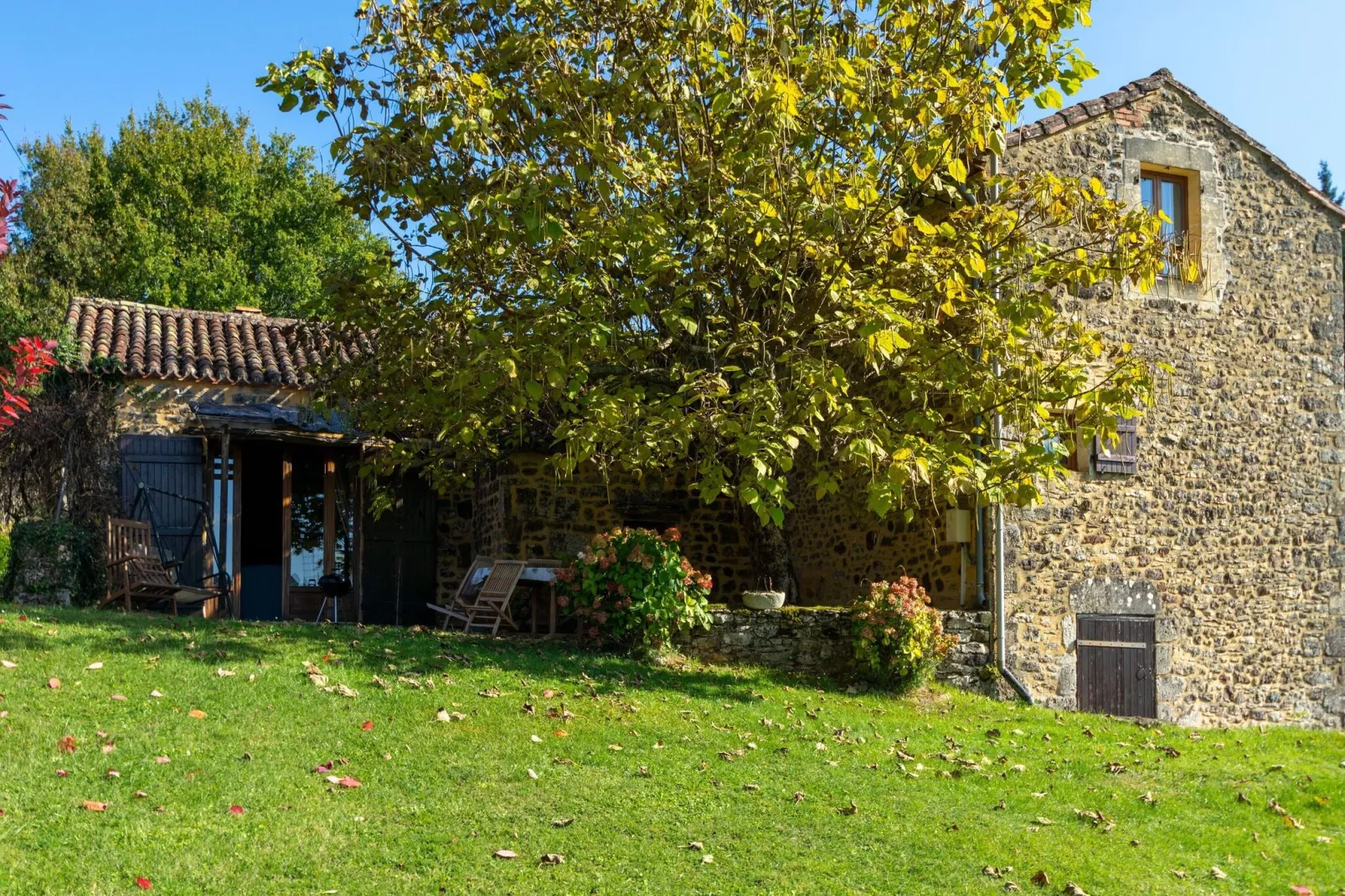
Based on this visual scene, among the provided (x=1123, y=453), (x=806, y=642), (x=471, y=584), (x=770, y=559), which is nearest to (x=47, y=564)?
(x=471, y=584)

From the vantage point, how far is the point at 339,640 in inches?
384

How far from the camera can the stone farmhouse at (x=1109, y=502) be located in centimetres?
1168

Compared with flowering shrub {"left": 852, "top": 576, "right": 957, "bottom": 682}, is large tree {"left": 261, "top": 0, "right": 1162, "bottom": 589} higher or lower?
higher

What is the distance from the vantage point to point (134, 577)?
11375mm

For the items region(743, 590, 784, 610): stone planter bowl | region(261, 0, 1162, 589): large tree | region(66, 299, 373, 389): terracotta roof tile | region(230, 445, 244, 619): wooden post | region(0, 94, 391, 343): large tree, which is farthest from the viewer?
region(0, 94, 391, 343): large tree

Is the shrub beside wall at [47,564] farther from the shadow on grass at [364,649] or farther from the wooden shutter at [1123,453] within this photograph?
the wooden shutter at [1123,453]

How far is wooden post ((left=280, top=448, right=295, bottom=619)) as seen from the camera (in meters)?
13.7

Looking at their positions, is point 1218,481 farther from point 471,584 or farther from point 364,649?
point 364,649

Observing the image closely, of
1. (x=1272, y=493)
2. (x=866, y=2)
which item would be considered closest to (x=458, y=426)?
(x=866, y=2)

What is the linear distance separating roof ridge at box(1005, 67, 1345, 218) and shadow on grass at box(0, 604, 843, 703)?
601cm

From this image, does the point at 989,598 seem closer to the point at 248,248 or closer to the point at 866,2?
the point at 866,2

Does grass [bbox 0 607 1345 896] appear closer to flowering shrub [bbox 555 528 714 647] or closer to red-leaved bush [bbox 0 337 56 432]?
flowering shrub [bbox 555 528 714 647]

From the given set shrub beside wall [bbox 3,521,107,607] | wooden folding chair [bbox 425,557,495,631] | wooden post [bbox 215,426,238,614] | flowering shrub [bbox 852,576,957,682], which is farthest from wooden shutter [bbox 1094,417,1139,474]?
shrub beside wall [bbox 3,521,107,607]

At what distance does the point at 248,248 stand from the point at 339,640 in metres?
18.4
